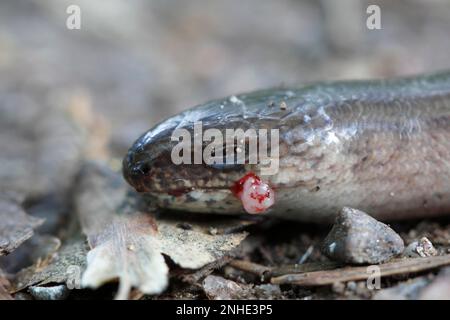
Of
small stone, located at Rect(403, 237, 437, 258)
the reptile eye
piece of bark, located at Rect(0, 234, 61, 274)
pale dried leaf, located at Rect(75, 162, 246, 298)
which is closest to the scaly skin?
the reptile eye

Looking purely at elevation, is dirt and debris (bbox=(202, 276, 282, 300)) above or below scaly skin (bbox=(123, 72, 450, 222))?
below

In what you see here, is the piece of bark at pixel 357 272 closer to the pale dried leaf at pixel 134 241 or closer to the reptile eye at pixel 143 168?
the pale dried leaf at pixel 134 241

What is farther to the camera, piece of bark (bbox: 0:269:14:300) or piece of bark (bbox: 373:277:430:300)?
piece of bark (bbox: 0:269:14:300)

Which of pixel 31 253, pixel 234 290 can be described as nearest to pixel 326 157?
pixel 234 290

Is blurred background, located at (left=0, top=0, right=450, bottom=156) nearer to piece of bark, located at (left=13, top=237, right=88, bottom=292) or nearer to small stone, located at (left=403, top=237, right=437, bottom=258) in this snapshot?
piece of bark, located at (left=13, top=237, right=88, bottom=292)

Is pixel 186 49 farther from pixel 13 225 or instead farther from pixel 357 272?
pixel 357 272

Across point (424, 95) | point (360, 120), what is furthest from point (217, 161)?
point (424, 95)

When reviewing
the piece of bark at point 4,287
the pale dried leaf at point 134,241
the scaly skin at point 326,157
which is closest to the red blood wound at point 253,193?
the scaly skin at point 326,157
